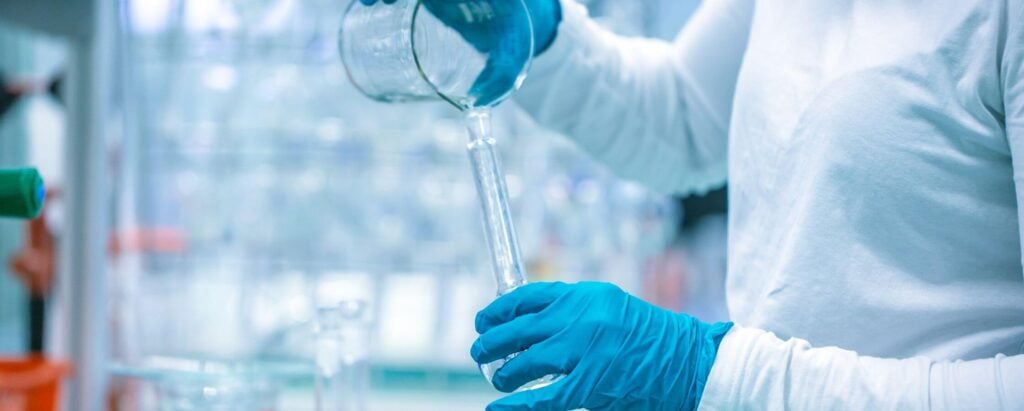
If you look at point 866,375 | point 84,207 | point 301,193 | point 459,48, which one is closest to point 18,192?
point 459,48

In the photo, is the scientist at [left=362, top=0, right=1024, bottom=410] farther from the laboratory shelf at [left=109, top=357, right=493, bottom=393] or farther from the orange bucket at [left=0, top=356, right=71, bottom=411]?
the orange bucket at [left=0, top=356, right=71, bottom=411]

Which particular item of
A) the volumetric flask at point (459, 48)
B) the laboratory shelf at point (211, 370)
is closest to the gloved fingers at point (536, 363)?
the volumetric flask at point (459, 48)

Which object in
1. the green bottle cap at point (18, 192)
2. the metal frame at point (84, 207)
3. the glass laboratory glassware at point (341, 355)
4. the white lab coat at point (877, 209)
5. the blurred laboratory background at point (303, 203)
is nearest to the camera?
the green bottle cap at point (18, 192)

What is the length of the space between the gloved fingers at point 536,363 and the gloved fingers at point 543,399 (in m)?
0.01

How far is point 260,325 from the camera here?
3.25 m

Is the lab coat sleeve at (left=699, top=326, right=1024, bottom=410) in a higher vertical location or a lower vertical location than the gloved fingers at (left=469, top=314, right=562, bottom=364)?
lower

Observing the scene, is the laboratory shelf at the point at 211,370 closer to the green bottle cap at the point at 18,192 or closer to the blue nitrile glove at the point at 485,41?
the green bottle cap at the point at 18,192

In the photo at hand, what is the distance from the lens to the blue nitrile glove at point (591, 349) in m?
0.91

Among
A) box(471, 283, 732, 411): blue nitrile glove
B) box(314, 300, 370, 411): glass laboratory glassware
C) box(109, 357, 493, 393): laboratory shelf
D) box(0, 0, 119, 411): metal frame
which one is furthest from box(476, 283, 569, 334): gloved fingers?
box(0, 0, 119, 411): metal frame

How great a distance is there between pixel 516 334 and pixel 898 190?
0.43 metres

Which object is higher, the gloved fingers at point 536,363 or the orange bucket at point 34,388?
the gloved fingers at point 536,363

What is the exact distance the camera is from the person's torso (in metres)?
0.98

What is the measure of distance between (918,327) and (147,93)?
7.38 ft

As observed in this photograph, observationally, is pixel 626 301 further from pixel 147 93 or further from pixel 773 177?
pixel 147 93
